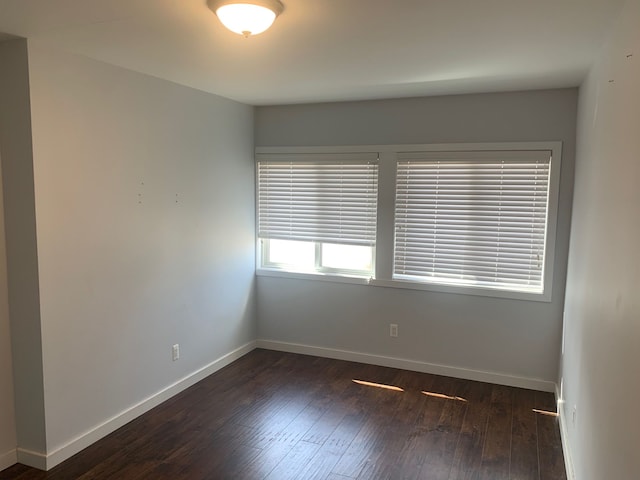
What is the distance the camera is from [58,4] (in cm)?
197

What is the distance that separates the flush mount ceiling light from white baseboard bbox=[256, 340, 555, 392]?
3.19m

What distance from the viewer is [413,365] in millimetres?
4215

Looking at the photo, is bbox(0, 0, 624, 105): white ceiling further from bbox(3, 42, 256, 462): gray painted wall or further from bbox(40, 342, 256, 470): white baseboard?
bbox(40, 342, 256, 470): white baseboard

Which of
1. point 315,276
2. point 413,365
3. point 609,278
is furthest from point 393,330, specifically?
point 609,278

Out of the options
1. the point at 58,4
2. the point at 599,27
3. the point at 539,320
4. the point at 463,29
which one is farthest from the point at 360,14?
the point at 539,320

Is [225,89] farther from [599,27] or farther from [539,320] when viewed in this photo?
[539,320]

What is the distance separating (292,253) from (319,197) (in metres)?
0.65

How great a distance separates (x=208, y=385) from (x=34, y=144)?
2.30 metres

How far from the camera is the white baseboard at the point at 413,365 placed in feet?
12.6

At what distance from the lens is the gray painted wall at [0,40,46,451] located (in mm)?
2506

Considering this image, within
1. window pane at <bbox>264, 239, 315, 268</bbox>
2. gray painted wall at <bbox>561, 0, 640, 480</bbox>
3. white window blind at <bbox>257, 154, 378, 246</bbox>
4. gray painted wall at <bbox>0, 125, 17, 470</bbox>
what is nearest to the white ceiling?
gray painted wall at <bbox>561, 0, 640, 480</bbox>

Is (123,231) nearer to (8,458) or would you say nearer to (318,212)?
(8,458)

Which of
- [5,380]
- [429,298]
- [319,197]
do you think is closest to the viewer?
[5,380]

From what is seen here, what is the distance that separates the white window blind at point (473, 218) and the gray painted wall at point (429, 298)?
0.15 meters
